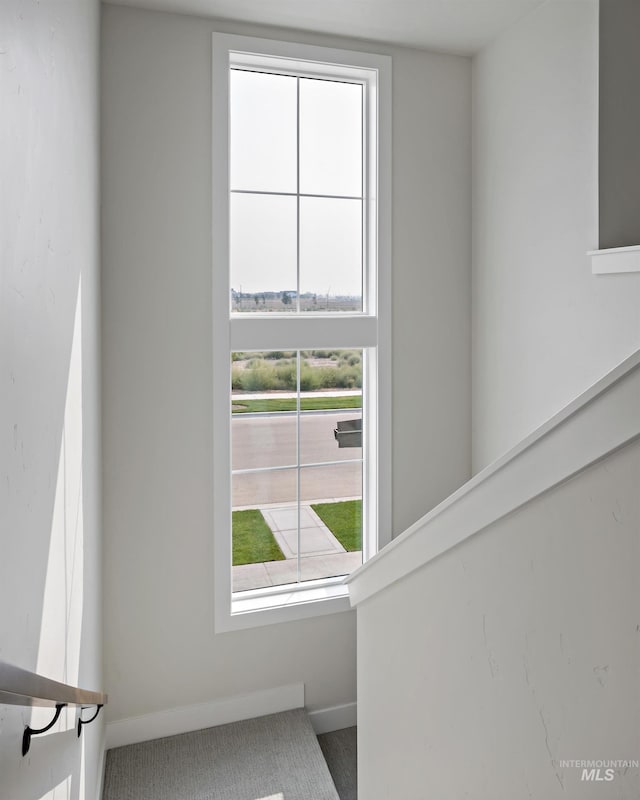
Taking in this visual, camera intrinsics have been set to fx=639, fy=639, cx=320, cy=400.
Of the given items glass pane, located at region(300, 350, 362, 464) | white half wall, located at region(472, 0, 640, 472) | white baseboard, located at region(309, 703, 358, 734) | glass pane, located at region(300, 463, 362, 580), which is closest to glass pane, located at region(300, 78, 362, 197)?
white half wall, located at region(472, 0, 640, 472)

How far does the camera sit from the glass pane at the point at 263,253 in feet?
8.60

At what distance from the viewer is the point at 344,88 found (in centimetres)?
272

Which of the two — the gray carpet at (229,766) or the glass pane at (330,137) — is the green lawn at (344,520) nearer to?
the gray carpet at (229,766)

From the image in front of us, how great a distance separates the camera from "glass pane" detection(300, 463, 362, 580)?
281 cm

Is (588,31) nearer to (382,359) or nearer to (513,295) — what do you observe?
(513,295)

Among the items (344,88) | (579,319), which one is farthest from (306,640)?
(344,88)

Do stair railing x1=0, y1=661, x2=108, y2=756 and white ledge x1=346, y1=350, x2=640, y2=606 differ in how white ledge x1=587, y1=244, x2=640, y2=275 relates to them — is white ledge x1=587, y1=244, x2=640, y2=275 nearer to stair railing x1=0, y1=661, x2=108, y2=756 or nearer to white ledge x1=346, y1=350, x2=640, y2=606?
white ledge x1=346, y1=350, x2=640, y2=606

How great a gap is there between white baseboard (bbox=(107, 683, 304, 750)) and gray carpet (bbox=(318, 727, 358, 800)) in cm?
20

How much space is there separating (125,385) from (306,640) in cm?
132

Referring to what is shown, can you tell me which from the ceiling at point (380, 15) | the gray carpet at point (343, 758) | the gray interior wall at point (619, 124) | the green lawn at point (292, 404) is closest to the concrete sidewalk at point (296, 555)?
the green lawn at point (292, 404)

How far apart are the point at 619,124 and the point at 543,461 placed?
1819 mm

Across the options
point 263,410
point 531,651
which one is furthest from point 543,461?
point 263,410

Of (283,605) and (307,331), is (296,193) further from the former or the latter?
(283,605)

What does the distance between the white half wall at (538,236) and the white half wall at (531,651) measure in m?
1.32
